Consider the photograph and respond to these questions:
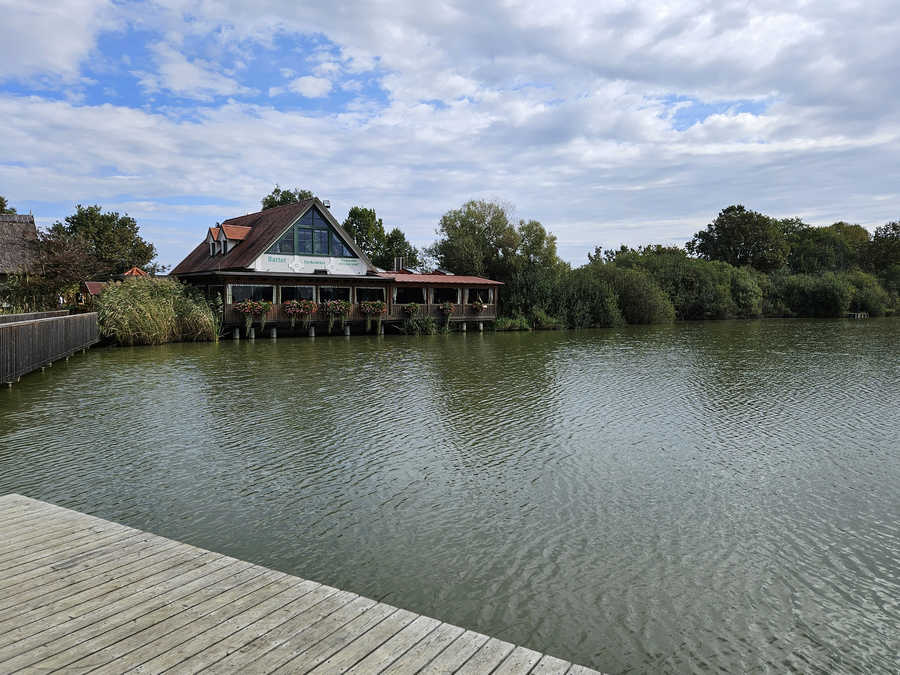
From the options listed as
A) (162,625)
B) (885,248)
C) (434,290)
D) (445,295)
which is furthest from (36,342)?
(885,248)

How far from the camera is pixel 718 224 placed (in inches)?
2938

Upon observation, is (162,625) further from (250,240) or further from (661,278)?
(661,278)

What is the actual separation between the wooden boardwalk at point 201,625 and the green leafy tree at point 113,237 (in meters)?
43.7

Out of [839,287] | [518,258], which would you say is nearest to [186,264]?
[518,258]

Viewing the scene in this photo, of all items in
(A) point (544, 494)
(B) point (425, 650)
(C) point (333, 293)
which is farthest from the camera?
(C) point (333, 293)

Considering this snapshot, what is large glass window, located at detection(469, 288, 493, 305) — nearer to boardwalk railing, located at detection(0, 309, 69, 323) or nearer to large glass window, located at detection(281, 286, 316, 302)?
large glass window, located at detection(281, 286, 316, 302)

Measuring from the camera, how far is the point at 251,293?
2975cm

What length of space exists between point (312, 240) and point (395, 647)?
29.9 meters

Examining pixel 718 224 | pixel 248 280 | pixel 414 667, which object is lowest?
pixel 414 667

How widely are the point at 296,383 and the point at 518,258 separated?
3252 centimetres

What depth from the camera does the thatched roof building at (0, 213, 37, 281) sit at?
33.3 metres

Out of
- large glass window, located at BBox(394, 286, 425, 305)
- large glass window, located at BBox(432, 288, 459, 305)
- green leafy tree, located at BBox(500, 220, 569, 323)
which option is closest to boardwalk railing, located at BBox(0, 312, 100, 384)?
large glass window, located at BBox(394, 286, 425, 305)

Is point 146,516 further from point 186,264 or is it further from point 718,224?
point 718,224

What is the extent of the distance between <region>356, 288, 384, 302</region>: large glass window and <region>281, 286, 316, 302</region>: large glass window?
2676 mm
